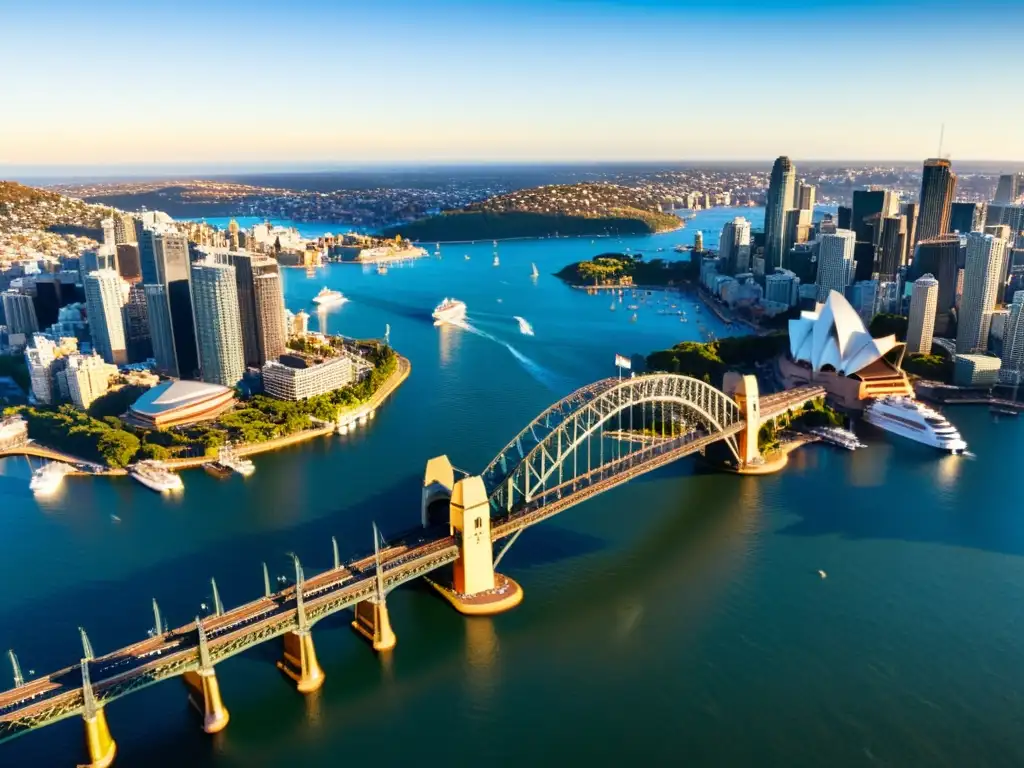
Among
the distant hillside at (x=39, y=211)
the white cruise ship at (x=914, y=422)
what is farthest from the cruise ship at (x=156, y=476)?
the distant hillside at (x=39, y=211)

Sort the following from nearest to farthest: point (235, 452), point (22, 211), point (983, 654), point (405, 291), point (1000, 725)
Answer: point (1000, 725)
point (983, 654)
point (235, 452)
point (405, 291)
point (22, 211)

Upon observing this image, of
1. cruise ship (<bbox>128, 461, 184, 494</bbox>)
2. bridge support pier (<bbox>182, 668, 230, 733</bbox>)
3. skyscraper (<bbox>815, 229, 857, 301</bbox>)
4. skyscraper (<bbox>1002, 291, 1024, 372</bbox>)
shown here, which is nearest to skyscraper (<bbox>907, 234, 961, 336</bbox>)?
skyscraper (<bbox>815, 229, 857, 301</bbox>)

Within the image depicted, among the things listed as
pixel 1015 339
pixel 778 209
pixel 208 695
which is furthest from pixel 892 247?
pixel 208 695

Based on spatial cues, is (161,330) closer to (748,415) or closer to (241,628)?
(241,628)

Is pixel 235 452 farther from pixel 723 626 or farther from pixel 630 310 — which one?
pixel 630 310

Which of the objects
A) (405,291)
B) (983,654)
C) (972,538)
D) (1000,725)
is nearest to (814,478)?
(972,538)

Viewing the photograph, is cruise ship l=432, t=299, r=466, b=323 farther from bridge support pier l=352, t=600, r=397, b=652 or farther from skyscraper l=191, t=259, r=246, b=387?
bridge support pier l=352, t=600, r=397, b=652
